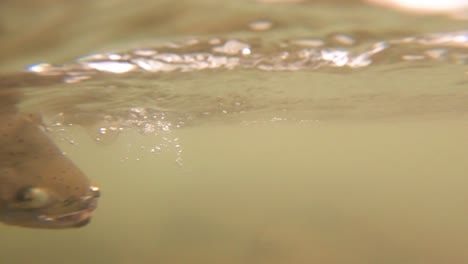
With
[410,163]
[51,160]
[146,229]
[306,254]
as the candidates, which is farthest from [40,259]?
[410,163]

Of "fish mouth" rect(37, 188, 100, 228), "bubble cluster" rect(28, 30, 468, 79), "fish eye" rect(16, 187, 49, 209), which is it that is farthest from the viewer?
"bubble cluster" rect(28, 30, 468, 79)

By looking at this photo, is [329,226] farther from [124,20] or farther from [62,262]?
[124,20]

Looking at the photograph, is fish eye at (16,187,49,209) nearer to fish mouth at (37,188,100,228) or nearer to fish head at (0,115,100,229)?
fish head at (0,115,100,229)

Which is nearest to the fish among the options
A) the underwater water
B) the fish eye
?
the fish eye

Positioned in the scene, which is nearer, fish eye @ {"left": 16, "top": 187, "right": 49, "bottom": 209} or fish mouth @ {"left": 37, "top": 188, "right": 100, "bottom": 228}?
fish eye @ {"left": 16, "top": 187, "right": 49, "bottom": 209}

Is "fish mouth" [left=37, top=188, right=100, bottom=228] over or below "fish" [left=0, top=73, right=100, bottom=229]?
below

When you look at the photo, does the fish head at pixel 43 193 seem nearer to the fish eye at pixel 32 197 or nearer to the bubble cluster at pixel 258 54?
the fish eye at pixel 32 197

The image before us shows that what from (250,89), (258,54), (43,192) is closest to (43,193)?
(43,192)

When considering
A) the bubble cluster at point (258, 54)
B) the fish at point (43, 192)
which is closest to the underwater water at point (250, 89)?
the bubble cluster at point (258, 54)

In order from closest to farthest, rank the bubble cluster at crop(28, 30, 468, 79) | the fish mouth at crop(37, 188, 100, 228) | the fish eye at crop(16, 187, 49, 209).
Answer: the fish eye at crop(16, 187, 49, 209) → the fish mouth at crop(37, 188, 100, 228) → the bubble cluster at crop(28, 30, 468, 79)

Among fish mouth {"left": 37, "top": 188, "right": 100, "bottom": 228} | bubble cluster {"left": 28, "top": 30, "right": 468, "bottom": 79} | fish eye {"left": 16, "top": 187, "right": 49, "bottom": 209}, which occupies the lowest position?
fish mouth {"left": 37, "top": 188, "right": 100, "bottom": 228}
